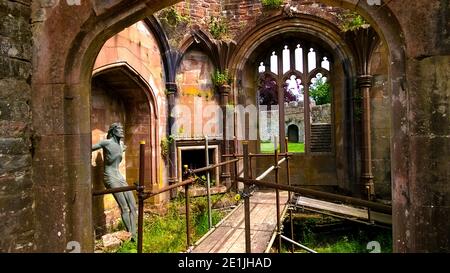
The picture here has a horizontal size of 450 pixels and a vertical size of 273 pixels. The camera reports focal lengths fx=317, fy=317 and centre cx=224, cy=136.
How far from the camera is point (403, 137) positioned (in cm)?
226

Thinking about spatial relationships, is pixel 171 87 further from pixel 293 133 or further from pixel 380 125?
pixel 293 133

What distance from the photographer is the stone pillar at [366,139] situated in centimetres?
753

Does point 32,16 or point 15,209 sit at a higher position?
point 32,16

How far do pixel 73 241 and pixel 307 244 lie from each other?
18.3ft

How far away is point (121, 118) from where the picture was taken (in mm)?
6984

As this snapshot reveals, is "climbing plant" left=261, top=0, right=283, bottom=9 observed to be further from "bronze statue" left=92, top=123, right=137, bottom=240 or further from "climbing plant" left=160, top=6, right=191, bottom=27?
"bronze statue" left=92, top=123, right=137, bottom=240

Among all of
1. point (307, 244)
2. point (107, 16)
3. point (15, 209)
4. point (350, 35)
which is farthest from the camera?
point (350, 35)

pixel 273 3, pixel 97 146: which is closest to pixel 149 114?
pixel 97 146

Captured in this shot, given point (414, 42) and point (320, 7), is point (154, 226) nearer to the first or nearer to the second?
point (414, 42)

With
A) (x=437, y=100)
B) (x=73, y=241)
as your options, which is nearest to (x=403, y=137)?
(x=437, y=100)

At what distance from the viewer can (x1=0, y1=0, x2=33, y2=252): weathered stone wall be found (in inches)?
98.2

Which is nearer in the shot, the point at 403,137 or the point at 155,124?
the point at 403,137

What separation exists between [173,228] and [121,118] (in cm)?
264

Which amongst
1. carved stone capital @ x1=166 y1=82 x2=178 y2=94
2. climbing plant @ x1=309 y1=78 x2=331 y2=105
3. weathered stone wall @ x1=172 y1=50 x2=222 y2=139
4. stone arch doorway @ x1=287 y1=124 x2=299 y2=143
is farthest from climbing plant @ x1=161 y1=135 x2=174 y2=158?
climbing plant @ x1=309 y1=78 x2=331 y2=105
